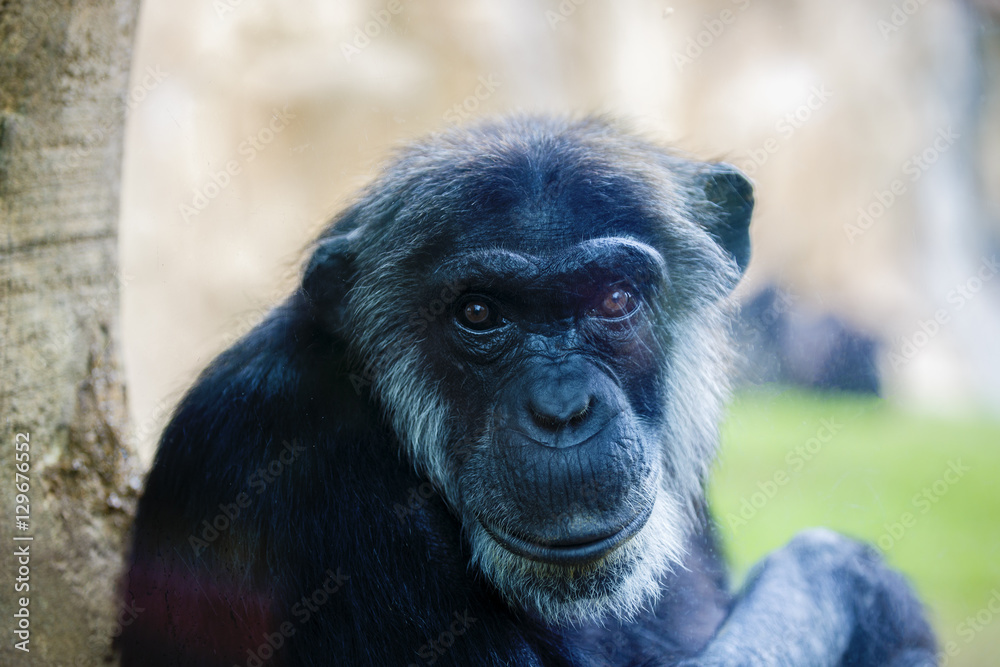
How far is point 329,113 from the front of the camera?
2.63 metres

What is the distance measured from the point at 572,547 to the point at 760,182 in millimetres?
1969

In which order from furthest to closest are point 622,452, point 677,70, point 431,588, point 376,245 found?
point 677,70 < point 376,245 < point 431,588 < point 622,452

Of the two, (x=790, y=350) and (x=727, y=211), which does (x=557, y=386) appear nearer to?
(x=727, y=211)

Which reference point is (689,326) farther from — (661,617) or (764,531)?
(764,531)

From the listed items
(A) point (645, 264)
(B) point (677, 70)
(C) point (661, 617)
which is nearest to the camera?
(A) point (645, 264)

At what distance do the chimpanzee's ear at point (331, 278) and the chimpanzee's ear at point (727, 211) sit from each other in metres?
1.37

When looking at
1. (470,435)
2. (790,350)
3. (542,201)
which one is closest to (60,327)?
(470,435)

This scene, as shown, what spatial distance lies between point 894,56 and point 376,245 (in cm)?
344

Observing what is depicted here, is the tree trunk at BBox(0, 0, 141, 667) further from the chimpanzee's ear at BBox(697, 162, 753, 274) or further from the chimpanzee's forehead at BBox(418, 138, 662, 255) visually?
the chimpanzee's ear at BBox(697, 162, 753, 274)

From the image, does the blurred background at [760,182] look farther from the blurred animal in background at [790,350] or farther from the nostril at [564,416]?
the nostril at [564,416]

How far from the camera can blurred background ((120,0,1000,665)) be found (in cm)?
267

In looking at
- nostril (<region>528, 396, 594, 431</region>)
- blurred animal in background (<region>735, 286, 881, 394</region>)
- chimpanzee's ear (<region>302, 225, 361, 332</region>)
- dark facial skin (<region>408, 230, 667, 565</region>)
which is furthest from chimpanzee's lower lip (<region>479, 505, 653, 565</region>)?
blurred animal in background (<region>735, 286, 881, 394</region>)

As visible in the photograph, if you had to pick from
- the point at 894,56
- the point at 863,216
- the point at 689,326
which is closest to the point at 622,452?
the point at 689,326

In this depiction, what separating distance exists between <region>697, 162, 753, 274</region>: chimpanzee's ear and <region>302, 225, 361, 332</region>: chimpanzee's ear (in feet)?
4.50
